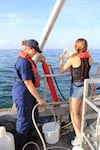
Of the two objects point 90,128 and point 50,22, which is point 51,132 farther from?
point 50,22

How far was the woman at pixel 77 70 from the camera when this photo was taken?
10.2 feet

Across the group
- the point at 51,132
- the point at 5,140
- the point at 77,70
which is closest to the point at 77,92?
the point at 77,70

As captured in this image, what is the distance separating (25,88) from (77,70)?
0.70m

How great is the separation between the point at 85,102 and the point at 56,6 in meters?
1.45

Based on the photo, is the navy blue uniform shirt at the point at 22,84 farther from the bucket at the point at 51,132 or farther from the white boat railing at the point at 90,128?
the white boat railing at the point at 90,128

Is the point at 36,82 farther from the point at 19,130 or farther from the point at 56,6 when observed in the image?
the point at 56,6

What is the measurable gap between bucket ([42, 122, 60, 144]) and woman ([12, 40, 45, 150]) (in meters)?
0.34

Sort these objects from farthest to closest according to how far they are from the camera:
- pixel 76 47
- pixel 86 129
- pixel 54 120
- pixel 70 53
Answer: pixel 54 120, pixel 70 53, pixel 76 47, pixel 86 129

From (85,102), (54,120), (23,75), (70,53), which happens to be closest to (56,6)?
(70,53)

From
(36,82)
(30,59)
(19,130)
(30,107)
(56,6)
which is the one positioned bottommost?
(19,130)

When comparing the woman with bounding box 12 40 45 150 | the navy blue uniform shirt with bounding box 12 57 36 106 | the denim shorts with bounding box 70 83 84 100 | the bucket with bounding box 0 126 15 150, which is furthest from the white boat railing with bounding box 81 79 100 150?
the bucket with bounding box 0 126 15 150

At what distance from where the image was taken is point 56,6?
3.43 m

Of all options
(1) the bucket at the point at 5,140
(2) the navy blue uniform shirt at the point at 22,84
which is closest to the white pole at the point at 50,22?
(2) the navy blue uniform shirt at the point at 22,84

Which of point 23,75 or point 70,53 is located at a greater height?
point 70,53
